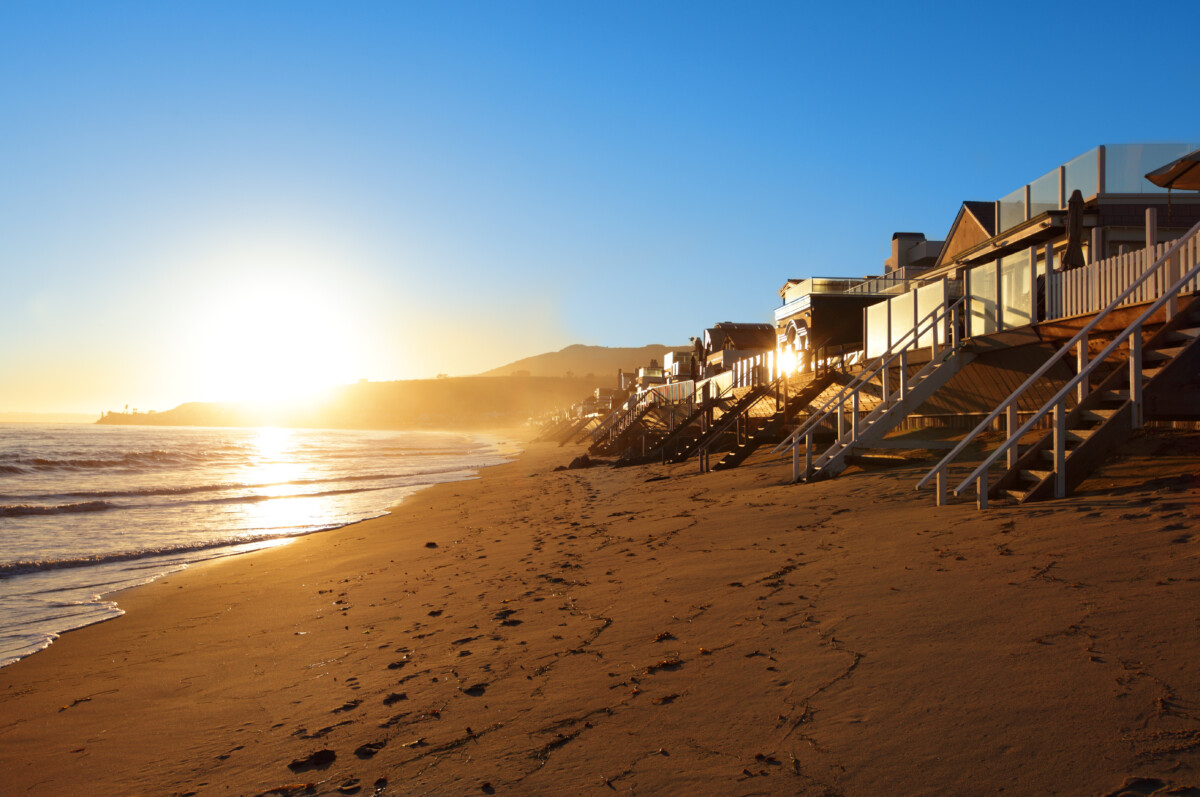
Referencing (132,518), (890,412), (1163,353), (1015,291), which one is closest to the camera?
(1163,353)

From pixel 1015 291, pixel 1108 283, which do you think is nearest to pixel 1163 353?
pixel 1108 283

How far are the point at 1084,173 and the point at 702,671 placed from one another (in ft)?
67.7

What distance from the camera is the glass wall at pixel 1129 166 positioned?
753 inches

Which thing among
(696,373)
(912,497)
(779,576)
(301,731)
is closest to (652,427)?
(696,373)

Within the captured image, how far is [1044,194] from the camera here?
20922 mm

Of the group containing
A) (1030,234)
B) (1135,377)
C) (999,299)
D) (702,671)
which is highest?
(1030,234)

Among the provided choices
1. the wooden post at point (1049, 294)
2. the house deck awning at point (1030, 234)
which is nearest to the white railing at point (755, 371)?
the house deck awning at point (1030, 234)

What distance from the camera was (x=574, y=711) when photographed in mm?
4129

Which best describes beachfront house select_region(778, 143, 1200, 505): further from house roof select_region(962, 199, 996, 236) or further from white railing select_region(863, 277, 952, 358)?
house roof select_region(962, 199, 996, 236)

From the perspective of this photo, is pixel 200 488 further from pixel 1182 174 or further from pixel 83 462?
pixel 1182 174

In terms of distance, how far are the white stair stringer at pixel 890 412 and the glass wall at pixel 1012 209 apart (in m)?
11.3

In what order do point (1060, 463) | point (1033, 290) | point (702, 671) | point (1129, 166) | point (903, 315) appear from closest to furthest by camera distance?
point (702, 671) → point (1060, 463) → point (1033, 290) → point (903, 315) → point (1129, 166)

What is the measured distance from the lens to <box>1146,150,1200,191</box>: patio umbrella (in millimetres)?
11244

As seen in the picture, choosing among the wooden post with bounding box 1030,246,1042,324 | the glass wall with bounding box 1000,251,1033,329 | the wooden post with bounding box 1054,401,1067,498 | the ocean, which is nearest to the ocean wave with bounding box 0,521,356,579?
the ocean
